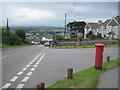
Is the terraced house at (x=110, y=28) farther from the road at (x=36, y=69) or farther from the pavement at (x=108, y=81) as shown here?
the pavement at (x=108, y=81)

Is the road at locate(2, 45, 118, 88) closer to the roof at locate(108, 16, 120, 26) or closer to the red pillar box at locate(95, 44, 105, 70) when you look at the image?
the red pillar box at locate(95, 44, 105, 70)

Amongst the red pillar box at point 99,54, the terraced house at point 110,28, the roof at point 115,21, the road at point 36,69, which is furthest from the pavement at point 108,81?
the roof at point 115,21

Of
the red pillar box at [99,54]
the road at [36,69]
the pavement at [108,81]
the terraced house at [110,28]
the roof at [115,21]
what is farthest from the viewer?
the terraced house at [110,28]

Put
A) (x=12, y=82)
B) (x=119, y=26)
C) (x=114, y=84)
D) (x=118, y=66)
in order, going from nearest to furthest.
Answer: (x=114, y=84), (x=12, y=82), (x=118, y=66), (x=119, y=26)

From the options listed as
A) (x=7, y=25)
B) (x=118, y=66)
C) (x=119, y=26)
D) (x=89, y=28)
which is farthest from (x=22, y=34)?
(x=118, y=66)

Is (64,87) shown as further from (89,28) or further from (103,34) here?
(89,28)

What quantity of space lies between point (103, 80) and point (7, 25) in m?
59.7

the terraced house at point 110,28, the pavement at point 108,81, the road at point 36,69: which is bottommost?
the road at point 36,69

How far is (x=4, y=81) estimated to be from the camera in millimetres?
6852

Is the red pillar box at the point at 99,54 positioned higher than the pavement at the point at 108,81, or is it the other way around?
the red pillar box at the point at 99,54

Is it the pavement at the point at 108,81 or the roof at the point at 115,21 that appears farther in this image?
the roof at the point at 115,21

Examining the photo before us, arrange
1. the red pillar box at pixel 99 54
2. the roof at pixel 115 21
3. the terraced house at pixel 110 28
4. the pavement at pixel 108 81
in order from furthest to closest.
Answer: the terraced house at pixel 110 28 < the roof at pixel 115 21 < the red pillar box at pixel 99 54 < the pavement at pixel 108 81

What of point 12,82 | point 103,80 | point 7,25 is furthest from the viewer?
point 7,25

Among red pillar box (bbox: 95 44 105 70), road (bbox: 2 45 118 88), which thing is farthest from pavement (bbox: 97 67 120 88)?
road (bbox: 2 45 118 88)
